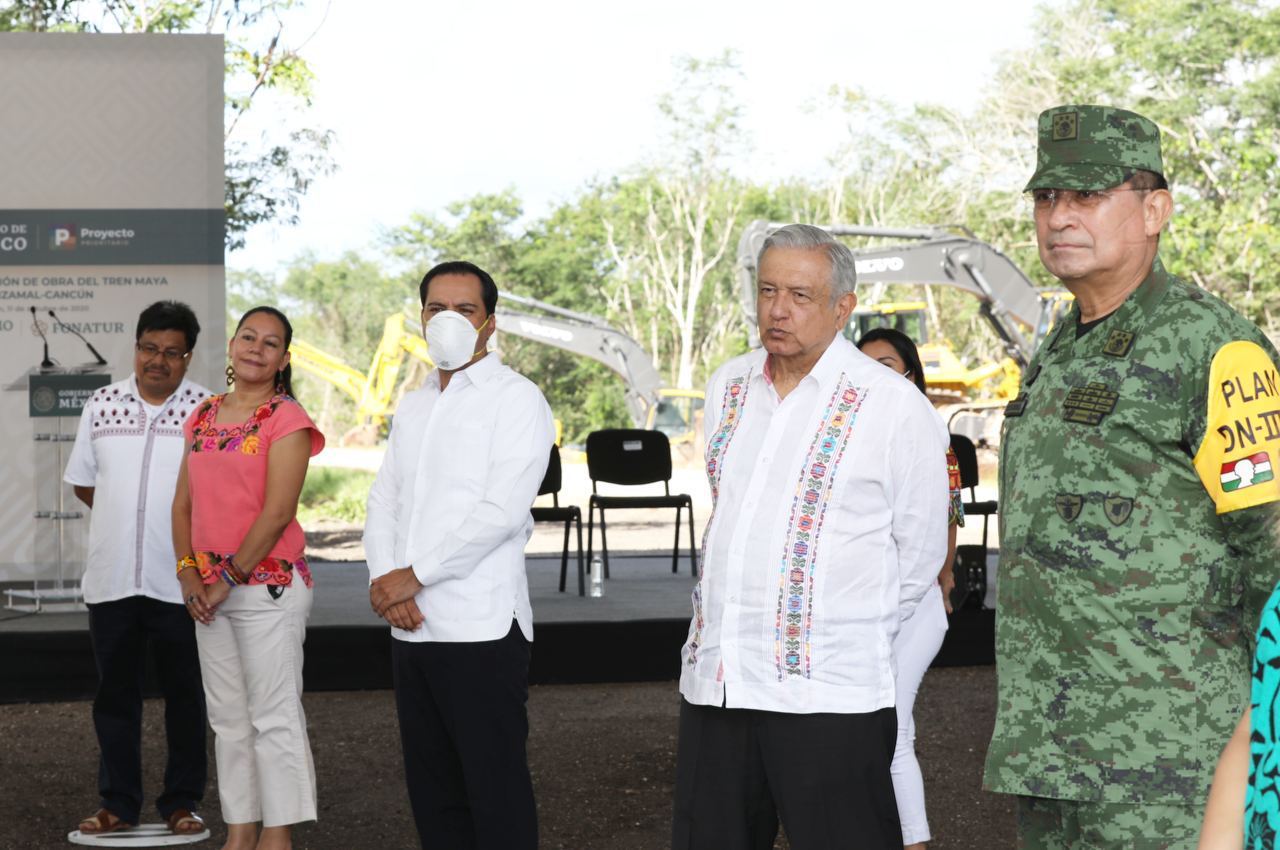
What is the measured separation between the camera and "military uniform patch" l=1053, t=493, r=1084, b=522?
215 centimetres

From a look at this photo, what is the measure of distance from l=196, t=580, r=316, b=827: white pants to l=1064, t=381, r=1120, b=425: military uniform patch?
2394 mm

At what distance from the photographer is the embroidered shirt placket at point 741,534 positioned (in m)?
2.55

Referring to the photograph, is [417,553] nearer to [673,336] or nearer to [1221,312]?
[1221,312]

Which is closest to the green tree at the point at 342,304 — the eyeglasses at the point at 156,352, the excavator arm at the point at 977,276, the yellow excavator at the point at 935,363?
the yellow excavator at the point at 935,363

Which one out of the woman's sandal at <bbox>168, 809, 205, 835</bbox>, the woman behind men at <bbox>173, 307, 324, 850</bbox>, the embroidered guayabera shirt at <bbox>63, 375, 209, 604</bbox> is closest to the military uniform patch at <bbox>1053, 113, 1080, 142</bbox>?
the woman behind men at <bbox>173, 307, 324, 850</bbox>

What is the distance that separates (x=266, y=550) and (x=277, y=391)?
1.59ft

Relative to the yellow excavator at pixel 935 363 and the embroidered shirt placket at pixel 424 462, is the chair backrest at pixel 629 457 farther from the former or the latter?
the yellow excavator at pixel 935 363

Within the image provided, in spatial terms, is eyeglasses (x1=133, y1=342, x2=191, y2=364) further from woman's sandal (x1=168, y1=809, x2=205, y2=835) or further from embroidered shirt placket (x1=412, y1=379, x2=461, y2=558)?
embroidered shirt placket (x1=412, y1=379, x2=461, y2=558)

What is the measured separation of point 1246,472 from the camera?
2.03m

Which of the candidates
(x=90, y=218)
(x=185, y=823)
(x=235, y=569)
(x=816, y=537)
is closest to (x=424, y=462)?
(x=235, y=569)

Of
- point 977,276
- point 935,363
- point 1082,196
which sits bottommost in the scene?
point 1082,196

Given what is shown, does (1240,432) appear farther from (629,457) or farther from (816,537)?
(629,457)

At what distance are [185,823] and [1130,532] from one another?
11.0 feet

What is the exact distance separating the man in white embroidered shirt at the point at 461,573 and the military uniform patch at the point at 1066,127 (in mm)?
1530
